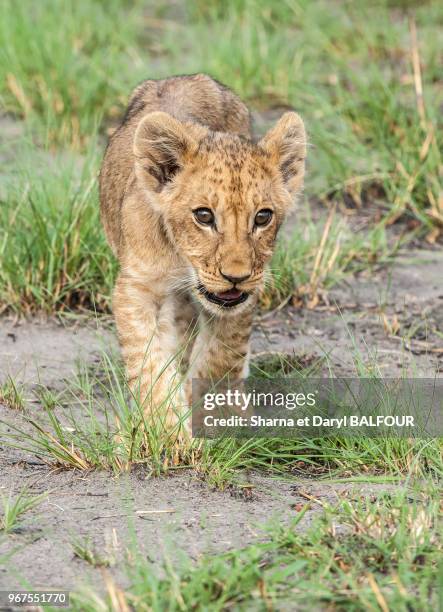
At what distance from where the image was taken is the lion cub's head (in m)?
4.69

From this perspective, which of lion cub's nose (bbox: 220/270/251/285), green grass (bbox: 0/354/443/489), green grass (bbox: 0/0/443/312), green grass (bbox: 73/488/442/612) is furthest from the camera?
green grass (bbox: 0/0/443/312)

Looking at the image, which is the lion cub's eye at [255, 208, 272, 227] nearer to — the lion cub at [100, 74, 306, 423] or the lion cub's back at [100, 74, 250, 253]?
the lion cub at [100, 74, 306, 423]

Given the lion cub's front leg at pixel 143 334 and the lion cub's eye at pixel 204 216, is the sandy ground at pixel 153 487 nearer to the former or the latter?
the lion cub's front leg at pixel 143 334

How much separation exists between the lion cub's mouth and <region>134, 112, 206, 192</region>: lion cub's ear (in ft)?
1.60

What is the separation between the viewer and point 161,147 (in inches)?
196

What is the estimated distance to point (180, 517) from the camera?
13.6 ft

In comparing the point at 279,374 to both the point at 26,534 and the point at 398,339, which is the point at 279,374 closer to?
the point at 398,339

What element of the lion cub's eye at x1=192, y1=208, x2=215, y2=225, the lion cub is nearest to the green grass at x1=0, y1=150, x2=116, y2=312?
the lion cub

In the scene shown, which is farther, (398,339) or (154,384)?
(398,339)

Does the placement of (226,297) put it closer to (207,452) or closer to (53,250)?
(207,452)

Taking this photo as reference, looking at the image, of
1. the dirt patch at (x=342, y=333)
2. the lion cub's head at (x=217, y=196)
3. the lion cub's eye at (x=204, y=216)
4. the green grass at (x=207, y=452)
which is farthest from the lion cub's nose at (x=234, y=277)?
the dirt patch at (x=342, y=333)

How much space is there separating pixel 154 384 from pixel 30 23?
469 cm

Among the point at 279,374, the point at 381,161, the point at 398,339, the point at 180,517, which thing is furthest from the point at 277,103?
the point at 180,517

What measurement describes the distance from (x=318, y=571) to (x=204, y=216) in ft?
5.38
